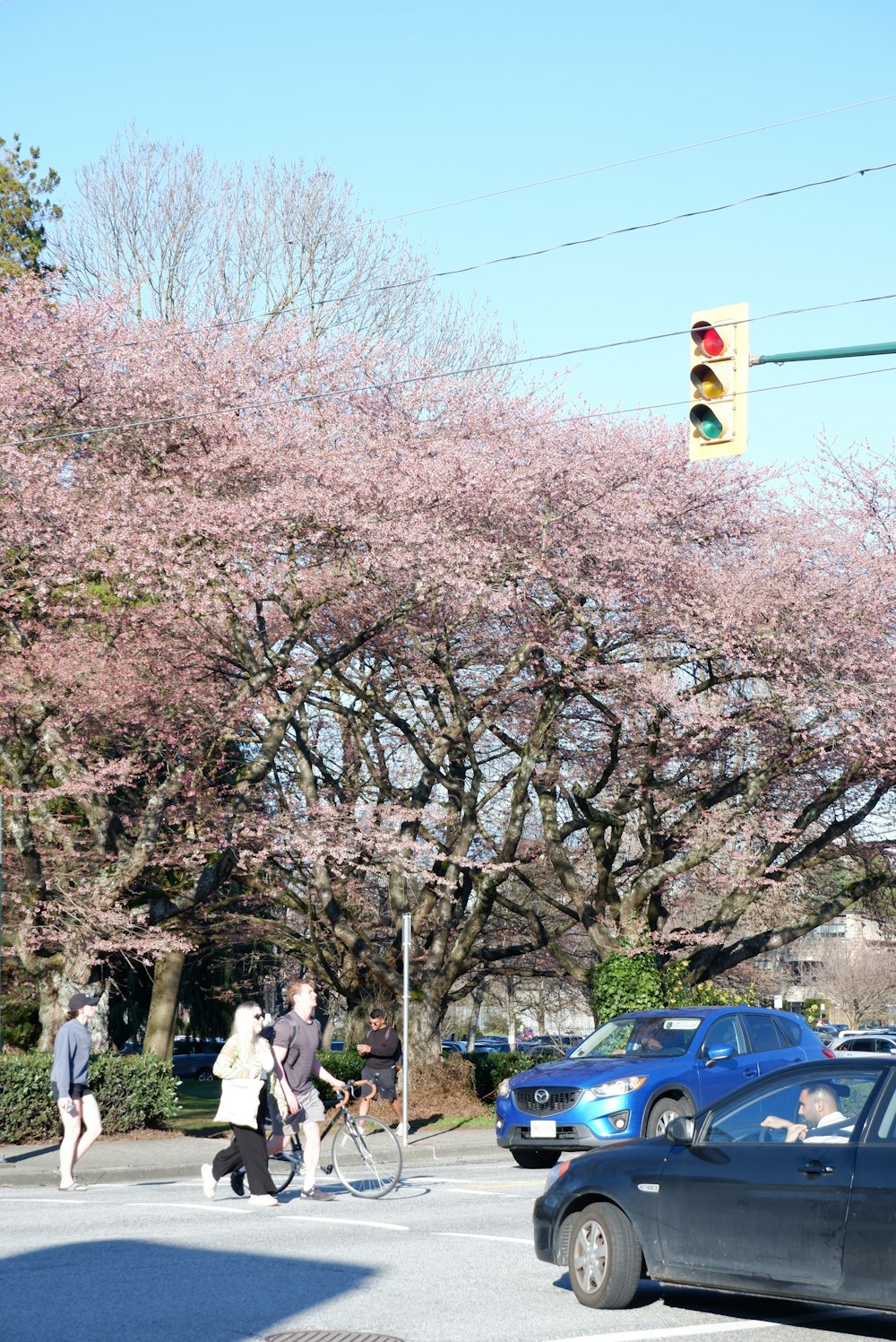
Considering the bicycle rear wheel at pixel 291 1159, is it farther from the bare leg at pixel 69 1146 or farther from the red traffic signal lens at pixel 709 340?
the red traffic signal lens at pixel 709 340

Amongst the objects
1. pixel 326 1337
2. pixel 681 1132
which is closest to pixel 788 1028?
pixel 681 1132

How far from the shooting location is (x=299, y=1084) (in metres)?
13.0

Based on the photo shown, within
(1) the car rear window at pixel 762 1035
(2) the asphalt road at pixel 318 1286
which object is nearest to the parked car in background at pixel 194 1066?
(1) the car rear window at pixel 762 1035

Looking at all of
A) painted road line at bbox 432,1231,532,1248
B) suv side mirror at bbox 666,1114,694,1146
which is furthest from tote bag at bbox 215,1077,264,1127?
suv side mirror at bbox 666,1114,694,1146

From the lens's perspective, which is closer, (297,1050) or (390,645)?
(297,1050)

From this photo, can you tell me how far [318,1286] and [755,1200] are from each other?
2.55m

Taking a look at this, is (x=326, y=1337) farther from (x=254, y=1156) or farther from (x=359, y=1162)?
(x=359, y=1162)

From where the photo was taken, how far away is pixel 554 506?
24625mm

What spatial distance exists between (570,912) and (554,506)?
8.11 meters

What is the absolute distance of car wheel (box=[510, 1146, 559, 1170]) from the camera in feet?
57.1

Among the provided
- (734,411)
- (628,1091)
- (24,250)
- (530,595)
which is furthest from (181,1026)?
(734,411)

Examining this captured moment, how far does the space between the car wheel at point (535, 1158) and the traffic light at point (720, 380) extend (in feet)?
29.4

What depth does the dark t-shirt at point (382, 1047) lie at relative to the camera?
19578 millimetres

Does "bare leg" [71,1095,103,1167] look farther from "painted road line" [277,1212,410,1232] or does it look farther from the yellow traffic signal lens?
the yellow traffic signal lens
